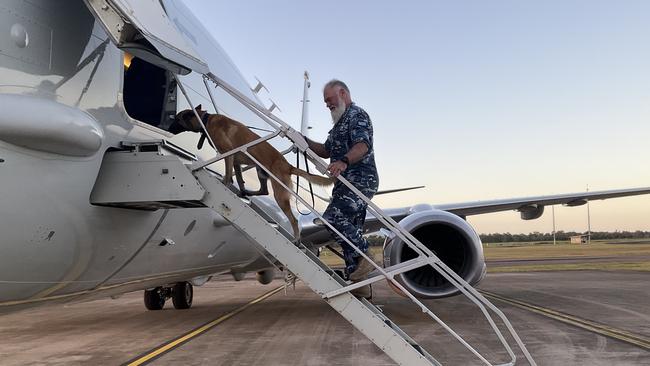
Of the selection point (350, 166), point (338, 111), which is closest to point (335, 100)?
point (338, 111)

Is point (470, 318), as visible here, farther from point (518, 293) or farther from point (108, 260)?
point (108, 260)

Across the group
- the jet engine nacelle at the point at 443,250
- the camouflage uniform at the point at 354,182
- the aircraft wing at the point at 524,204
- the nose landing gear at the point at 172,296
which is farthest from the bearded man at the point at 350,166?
the nose landing gear at the point at 172,296

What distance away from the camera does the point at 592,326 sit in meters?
7.49

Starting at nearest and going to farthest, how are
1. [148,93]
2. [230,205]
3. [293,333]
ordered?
[230,205] < [148,93] < [293,333]

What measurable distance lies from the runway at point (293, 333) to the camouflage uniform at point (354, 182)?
63.4 inches

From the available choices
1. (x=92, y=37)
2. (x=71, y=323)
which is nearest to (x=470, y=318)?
(x=71, y=323)

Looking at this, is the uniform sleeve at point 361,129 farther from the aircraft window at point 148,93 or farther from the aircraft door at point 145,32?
the aircraft window at point 148,93

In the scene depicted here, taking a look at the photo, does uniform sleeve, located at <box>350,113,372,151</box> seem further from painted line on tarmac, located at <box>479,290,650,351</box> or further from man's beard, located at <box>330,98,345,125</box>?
painted line on tarmac, located at <box>479,290,650,351</box>

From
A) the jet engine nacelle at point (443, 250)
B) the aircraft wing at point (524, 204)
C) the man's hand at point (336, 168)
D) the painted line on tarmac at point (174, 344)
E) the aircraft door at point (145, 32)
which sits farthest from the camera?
the aircraft wing at point (524, 204)

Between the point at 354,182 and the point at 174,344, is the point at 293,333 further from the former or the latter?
the point at 354,182

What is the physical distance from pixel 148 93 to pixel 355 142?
5.24 ft

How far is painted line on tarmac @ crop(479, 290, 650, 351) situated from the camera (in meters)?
6.31

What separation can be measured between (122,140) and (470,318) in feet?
21.3

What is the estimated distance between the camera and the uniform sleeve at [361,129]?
4.28 meters
